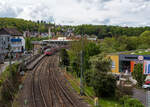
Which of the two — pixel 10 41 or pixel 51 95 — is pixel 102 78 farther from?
pixel 10 41

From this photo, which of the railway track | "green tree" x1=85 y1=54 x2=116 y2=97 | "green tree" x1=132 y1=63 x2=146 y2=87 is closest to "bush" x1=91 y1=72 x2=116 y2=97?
"green tree" x1=85 y1=54 x2=116 y2=97

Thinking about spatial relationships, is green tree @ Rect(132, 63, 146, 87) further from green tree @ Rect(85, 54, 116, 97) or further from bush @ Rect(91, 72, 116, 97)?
bush @ Rect(91, 72, 116, 97)

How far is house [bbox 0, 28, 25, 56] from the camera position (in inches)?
1478

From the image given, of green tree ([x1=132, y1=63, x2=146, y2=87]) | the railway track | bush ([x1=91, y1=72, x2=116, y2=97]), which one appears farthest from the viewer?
green tree ([x1=132, y1=63, x2=146, y2=87])

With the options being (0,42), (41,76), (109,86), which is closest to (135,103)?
(109,86)

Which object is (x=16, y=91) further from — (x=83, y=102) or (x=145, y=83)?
(x=145, y=83)

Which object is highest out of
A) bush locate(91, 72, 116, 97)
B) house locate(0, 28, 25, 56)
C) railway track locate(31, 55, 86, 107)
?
house locate(0, 28, 25, 56)

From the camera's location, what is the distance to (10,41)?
4250cm

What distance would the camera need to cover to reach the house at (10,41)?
1478 inches

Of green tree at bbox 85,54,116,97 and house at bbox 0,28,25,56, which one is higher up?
house at bbox 0,28,25,56

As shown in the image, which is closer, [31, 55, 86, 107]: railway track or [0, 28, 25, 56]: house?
[31, 55, 86, 107]: railway track

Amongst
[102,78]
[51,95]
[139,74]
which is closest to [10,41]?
[51,95]

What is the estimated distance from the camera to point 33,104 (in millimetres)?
13773

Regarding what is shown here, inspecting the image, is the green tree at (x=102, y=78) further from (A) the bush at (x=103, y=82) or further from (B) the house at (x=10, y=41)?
(B) the house at (x=10, y=41)
